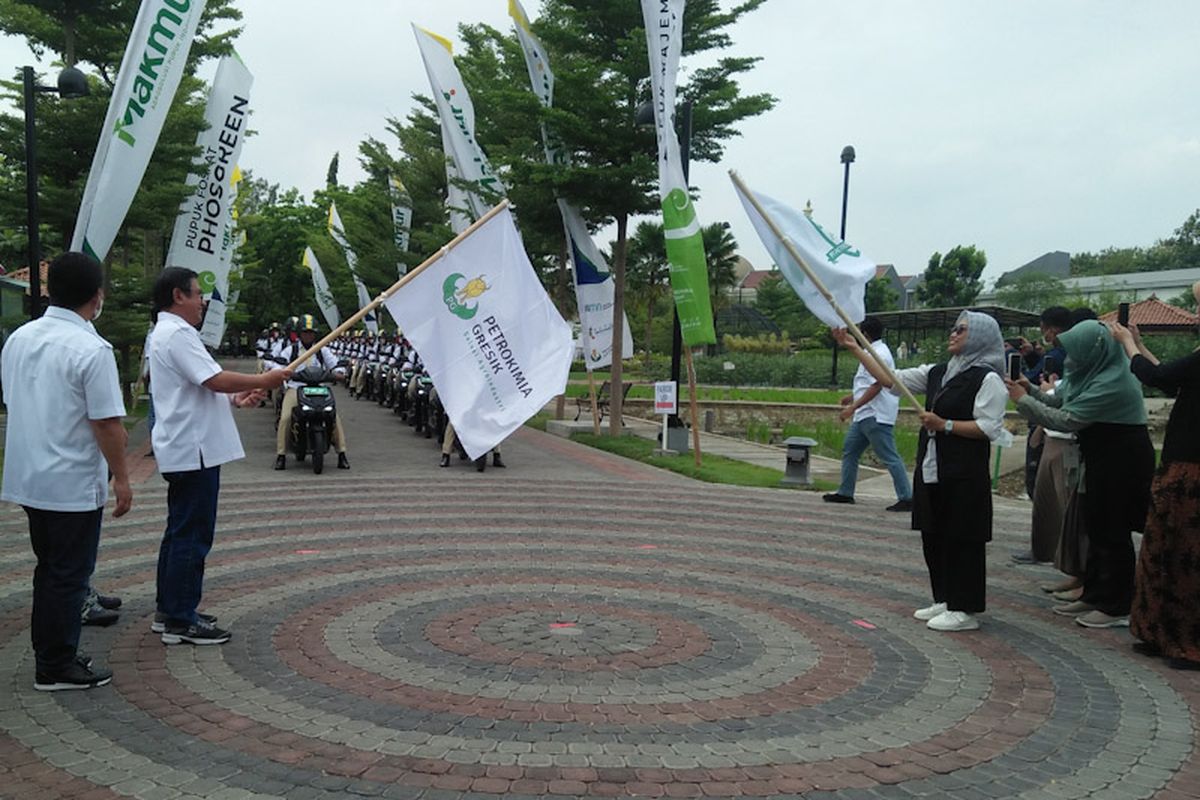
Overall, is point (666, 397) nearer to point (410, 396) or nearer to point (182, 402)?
point (410, 396)

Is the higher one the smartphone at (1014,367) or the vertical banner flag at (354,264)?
the vertical banner flag at (354,264)

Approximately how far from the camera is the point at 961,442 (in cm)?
584

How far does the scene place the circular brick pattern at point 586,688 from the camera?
375 cm

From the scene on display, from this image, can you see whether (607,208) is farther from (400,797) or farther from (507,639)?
(400,797)

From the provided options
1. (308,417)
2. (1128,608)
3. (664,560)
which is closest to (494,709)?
(664,560)

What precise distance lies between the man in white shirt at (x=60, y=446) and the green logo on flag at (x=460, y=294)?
2.93 m

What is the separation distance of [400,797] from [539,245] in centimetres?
2058

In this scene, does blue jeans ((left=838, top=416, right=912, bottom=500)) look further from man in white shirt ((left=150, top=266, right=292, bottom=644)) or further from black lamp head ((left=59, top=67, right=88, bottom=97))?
black lamp head ((left=59, top=67, right=88, bottom=97))

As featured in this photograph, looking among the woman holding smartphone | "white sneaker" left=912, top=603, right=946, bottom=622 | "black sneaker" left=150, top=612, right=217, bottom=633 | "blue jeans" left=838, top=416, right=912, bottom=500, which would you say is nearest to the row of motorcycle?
"blue jeans" left=838, top=416, right=912, bottom=500

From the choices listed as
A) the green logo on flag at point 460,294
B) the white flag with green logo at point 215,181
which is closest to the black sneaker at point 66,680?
the green logo on flag at point 460,294

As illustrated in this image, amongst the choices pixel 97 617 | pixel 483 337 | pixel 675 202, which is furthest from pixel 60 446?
pixel 675 202

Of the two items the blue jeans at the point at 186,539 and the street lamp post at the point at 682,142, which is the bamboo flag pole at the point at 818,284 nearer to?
the blue jeans at the point at 186,539

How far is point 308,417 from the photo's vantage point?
12578mm

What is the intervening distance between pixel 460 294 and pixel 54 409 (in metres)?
3.24
